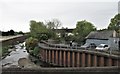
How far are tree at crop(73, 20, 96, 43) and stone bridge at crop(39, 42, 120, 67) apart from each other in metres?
14.9

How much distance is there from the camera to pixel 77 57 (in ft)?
129

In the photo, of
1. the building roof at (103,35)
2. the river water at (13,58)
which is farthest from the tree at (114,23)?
the river water at (13,58)

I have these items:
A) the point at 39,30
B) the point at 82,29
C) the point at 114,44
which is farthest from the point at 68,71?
the point at 39,30

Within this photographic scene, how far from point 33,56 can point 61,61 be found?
1983 centimetres

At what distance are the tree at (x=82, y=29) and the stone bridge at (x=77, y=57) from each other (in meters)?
14.9

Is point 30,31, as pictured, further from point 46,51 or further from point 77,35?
point 46,51

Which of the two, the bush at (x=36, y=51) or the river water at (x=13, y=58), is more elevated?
the bush at (x=36, y=51)

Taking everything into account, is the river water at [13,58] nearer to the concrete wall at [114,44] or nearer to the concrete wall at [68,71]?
the concrete wall at [114,44]

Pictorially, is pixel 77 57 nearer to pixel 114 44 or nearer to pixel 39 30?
pixel 114 44

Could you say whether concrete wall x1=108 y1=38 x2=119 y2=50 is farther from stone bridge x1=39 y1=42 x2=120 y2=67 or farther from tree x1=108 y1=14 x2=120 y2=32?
tree x1=108 y1=14 x2=120 y2=32

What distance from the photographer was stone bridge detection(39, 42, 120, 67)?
30109 millimetres

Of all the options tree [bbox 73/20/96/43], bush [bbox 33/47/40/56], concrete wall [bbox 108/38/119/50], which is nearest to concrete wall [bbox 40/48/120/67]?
concrete wall [bbox 108/38/119/50]

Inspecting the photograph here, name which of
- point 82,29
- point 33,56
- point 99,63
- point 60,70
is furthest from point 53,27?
point 60,70

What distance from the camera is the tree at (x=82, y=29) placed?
6683cm
